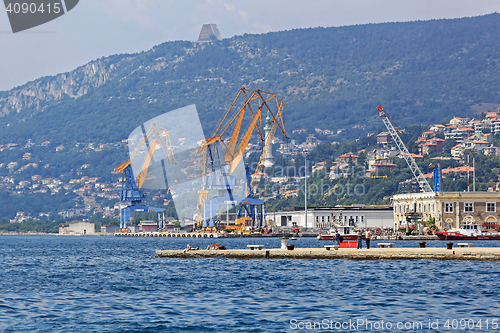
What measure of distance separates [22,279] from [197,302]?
49.9 feet

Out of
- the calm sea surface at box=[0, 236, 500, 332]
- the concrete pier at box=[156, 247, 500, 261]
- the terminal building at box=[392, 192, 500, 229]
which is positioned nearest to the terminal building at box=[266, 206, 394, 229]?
the terminal building at box=[392, 192, 500, 229]

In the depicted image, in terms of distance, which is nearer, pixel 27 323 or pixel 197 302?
pixel 27 323

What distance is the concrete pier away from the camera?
43.4 metres

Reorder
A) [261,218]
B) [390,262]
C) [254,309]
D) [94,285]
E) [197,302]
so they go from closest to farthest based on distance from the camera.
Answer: [254,309]
[197,302]
[94,285]
[390,262]
[261,218]

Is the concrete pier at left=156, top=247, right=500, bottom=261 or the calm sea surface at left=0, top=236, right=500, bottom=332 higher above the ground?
the concrete pier at left=156, top=247, right=500, bottom=261

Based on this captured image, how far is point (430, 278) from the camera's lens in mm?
36188

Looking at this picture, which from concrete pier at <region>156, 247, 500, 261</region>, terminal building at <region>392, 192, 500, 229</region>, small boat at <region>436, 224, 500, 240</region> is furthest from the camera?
terminal building at <region>392, 192, 500, 229</region>

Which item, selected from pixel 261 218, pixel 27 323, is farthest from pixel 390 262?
pixel 261 218

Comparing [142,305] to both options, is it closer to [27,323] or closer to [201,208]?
[27,323]

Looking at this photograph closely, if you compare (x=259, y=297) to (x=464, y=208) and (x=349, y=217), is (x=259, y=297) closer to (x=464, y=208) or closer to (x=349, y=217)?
(x=464, y=208)

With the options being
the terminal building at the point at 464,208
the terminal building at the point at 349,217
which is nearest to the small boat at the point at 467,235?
the terminal building at the point at 464,208

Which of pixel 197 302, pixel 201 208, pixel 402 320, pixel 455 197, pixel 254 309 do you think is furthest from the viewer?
pixel 201 208

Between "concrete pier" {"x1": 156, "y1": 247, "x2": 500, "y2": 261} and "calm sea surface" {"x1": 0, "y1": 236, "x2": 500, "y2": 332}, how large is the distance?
1.84ft

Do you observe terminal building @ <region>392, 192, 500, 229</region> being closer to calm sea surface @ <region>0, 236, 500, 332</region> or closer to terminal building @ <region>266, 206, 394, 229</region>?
terminal building @ <region>266, 206, 394, 229</region>
